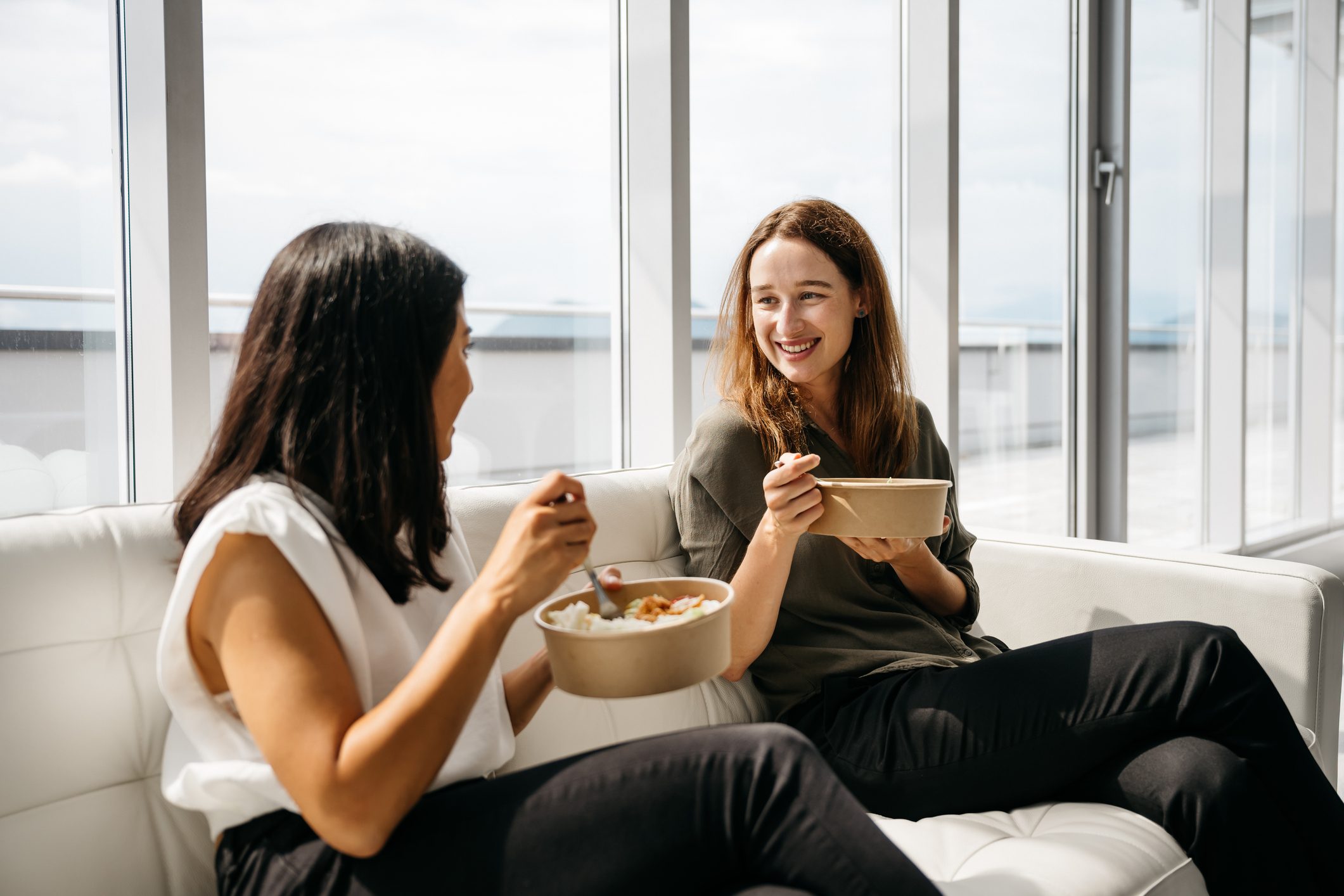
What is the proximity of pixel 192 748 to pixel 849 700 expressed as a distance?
91 cm

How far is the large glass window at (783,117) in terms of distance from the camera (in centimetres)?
257

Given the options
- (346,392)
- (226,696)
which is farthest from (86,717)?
(346,392)

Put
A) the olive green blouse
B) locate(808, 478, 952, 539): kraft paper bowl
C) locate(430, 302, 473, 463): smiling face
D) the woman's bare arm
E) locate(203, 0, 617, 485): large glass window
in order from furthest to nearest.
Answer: locate(203, 0, 617, 485): large glass window, the olive green blouse, locate(808, 478, 952, 539): kraft paper bowl, locate(430, 302, 473, 463): smiling face, the woman's bare arm

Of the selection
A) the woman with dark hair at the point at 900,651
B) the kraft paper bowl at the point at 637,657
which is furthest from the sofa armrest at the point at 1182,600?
the kraft paper bowl at the point at 637,657

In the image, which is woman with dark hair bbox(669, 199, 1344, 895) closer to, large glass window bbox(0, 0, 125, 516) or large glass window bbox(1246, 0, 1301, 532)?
large glass window bbox(0, 0, 125, 516)

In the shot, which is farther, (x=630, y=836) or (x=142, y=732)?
(x=142, y=732)

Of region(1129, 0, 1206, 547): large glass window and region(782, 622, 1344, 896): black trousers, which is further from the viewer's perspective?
region(1129, 0, 1206, 547): large glass window

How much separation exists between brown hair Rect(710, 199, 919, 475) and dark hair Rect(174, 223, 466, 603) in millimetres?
736

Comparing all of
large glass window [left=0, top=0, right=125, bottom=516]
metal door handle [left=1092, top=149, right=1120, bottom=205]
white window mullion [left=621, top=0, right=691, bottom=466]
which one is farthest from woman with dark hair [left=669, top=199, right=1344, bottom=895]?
metal door handle [left=1092, top=149, right=1120, bottom=205]

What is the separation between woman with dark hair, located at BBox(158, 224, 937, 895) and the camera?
2.69 feet

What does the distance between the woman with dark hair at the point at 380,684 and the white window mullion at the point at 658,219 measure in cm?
116

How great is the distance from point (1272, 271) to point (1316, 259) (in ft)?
0.92

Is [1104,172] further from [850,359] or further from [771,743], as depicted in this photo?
[771,743]

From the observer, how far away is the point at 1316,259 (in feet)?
15.8
